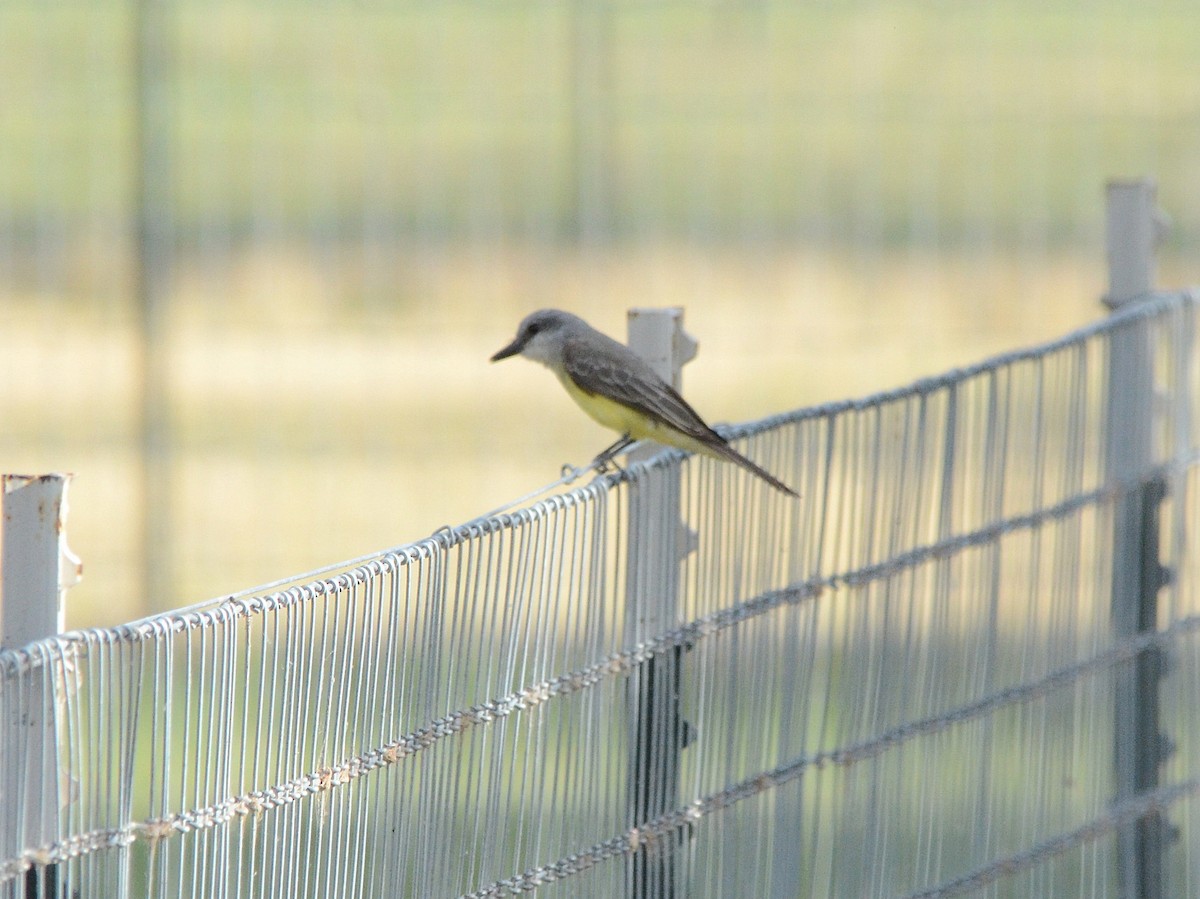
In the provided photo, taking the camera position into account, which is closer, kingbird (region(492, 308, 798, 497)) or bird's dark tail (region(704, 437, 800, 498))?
bird's dark tail (region(704, 437, 800, 498))

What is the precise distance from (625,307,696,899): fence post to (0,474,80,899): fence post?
93 centimetres

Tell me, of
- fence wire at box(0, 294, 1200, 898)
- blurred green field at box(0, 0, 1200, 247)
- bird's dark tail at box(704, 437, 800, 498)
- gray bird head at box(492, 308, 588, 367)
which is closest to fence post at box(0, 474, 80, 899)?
fence wire at box(0, 294, 1200, 898)

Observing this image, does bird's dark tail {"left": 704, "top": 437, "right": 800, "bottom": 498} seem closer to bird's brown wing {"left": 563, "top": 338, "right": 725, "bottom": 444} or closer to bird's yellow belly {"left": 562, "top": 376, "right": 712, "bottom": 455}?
bird's brown wing {"left": 563, "top": 338, "right": 725, "bottom": 444}

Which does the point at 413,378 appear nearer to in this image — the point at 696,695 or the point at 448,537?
the point at 696,695

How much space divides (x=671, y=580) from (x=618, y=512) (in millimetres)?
122

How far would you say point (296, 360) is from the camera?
7070mm

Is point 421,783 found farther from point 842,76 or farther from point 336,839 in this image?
point 842,76

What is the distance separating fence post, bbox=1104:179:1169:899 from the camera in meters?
3.60

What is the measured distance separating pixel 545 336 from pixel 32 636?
2.68 m

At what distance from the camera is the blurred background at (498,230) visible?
703 cm

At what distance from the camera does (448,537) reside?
233 centimetres

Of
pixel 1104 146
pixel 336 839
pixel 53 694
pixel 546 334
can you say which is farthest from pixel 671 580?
pixel 1104 146

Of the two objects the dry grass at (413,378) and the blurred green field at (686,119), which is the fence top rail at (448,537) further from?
the blurred green field at (686,119)

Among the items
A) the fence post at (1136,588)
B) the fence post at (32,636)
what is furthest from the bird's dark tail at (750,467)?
the fence post at (32,636)
